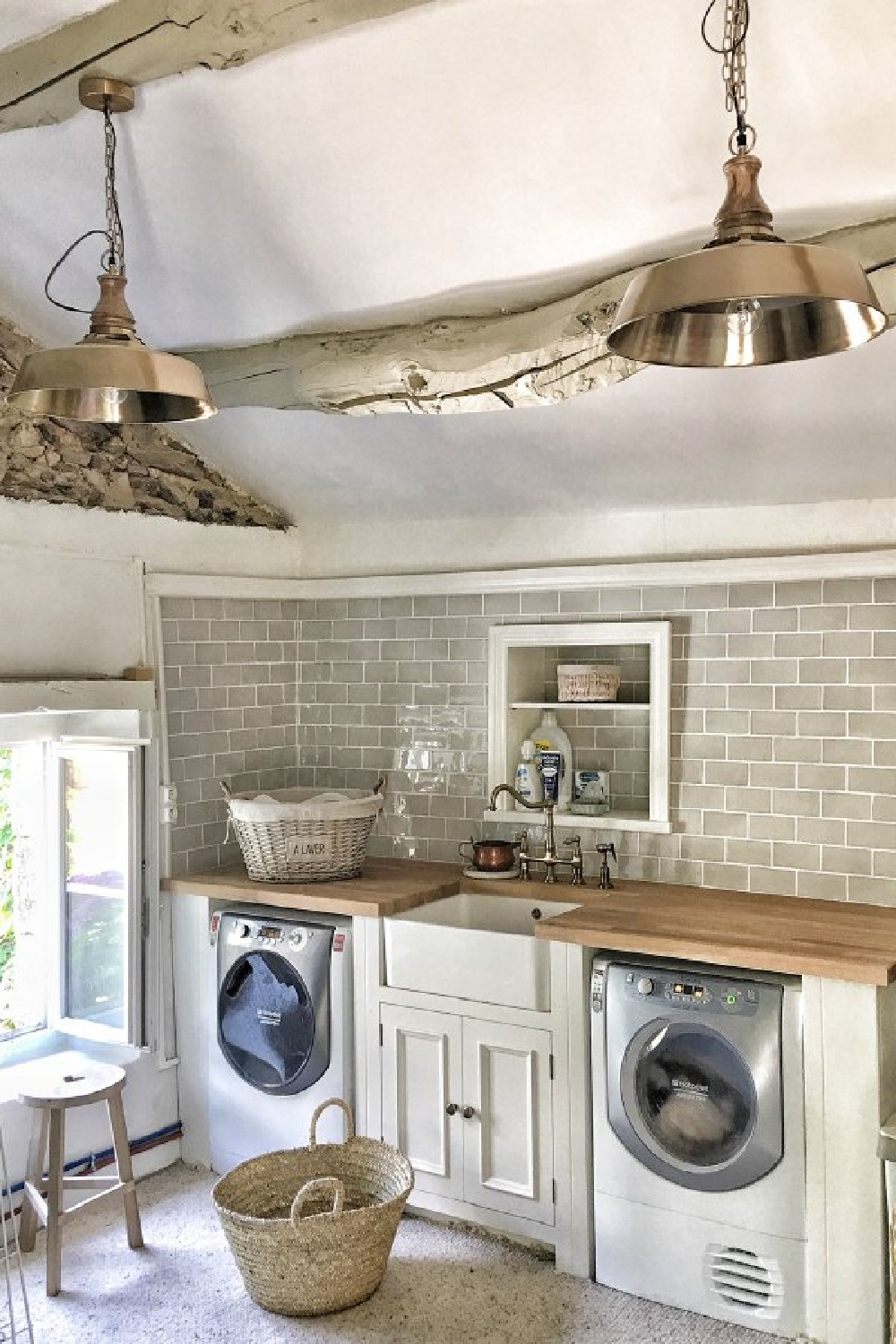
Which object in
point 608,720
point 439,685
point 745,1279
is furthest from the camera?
point 439,685

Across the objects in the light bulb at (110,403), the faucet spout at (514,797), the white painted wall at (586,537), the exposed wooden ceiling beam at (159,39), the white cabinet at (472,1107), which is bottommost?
the white cabinet at (472,1107)

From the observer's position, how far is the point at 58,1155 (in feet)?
12.3

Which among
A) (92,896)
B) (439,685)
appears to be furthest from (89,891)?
(439,685)

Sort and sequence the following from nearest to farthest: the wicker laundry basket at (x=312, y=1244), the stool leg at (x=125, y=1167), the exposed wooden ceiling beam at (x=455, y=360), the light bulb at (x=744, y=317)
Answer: the light bulb at (x=744, y=317), the exposed wooden ceiling beam at (x=455, y=360), the wicker laundry basket at (x=312, y=1244), the stool leg at (x=125, y=1167)

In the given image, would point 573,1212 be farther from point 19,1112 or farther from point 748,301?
point 748,301

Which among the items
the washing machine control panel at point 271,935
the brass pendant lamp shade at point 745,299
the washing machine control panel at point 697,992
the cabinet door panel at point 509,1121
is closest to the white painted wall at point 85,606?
the washing machine control panel at point 271,935

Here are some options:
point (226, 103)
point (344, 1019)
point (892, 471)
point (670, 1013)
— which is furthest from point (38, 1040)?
point (892, 471)

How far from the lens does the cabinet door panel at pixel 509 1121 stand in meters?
3.81

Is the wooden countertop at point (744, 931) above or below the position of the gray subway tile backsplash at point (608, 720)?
below

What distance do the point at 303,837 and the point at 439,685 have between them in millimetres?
913

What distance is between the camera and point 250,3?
8.88ft

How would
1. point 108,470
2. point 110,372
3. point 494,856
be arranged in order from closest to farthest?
point 110,372 < point 108,470 < point 494,856

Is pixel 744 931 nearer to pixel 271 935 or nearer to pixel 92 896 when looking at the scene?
pixel 271 935

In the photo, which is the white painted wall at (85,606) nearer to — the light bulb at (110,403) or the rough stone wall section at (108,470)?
the rough stone wall section at (108,470)
